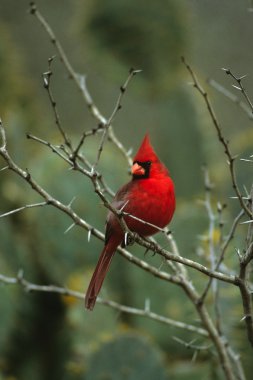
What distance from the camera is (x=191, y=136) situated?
5590 millimetres

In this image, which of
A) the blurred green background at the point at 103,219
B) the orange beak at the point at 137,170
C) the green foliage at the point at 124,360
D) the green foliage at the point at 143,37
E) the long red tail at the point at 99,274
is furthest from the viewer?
the green foliage at the point at 143,37

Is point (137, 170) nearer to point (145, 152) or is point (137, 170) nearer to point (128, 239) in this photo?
point (145, 152)

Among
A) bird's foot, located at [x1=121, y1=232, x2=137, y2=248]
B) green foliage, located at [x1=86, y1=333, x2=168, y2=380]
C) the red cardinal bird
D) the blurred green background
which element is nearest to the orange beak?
the red cardinal bird

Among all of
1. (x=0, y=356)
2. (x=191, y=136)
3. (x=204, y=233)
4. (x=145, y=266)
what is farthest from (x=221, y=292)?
(x=191, y=136)

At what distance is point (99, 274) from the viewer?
2998mm

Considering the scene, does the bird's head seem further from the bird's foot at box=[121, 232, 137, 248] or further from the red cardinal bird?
the bird's foot at box=[121, 232, 137, 248]

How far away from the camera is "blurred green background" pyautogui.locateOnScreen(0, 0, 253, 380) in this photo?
4227 mm

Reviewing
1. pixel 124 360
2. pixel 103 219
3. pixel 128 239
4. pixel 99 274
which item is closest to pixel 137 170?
pixel 128 239

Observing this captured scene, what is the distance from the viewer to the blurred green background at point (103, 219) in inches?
166

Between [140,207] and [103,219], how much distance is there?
1.86 metres

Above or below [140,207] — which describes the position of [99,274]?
below

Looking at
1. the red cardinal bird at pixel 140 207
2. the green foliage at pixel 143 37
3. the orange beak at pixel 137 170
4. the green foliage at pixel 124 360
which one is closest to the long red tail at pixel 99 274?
the red cardinal bird at pixel 140 207

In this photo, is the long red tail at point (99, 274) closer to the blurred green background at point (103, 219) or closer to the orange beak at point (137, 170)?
the orange beak at point (137, 170)

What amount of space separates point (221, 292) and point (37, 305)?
140 cm
